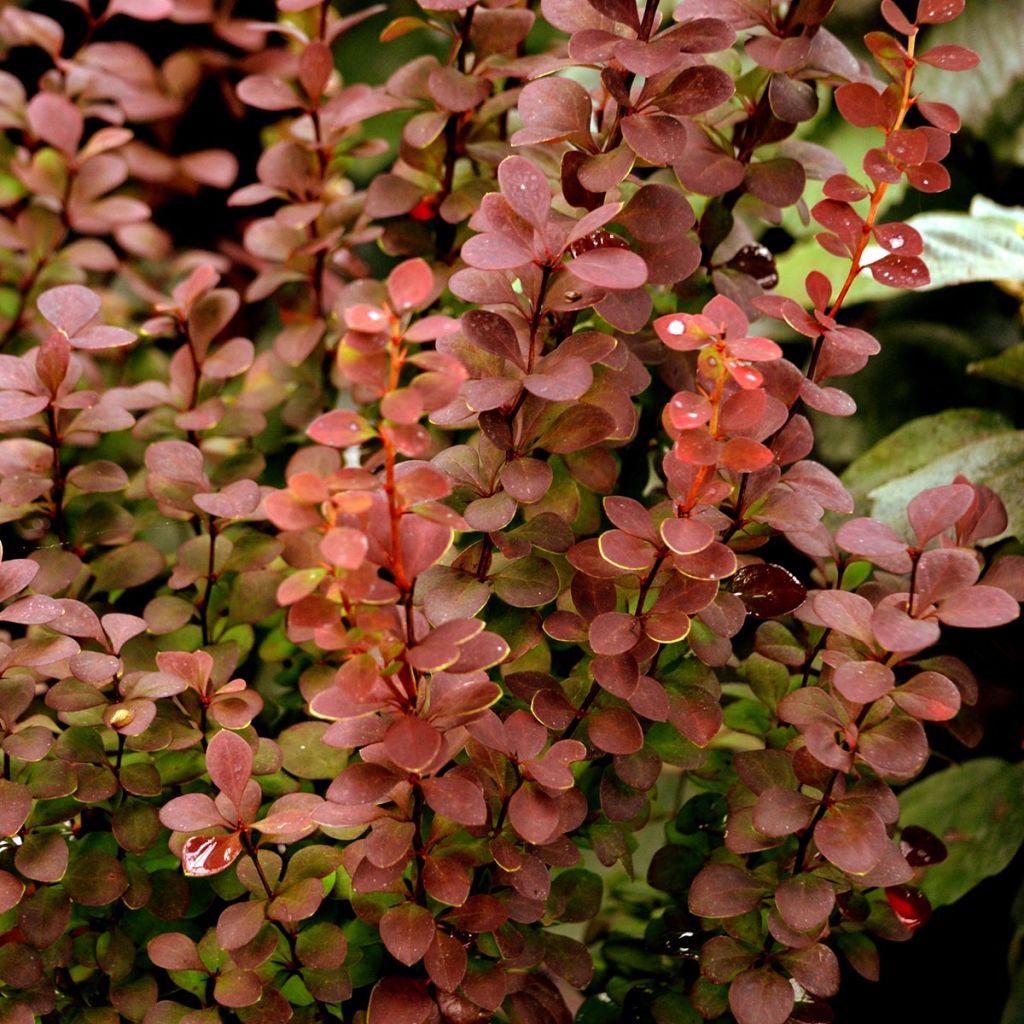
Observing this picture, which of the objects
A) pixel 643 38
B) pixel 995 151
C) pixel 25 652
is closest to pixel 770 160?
pixel 643 38

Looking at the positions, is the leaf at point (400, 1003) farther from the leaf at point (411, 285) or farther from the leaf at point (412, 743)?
the leaf at point (411, 285)

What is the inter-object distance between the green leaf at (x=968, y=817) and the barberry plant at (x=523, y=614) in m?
0.17

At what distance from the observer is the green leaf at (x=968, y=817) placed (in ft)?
2.50

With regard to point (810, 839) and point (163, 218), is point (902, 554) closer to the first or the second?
point (810, 839)

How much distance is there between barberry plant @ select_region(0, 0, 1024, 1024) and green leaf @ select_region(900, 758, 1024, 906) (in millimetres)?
168

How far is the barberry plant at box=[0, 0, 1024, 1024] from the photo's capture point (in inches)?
19.1

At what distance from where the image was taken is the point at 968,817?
2.63 feet

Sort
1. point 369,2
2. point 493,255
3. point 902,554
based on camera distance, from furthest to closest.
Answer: point 369,2, point 902,554, point 493,255

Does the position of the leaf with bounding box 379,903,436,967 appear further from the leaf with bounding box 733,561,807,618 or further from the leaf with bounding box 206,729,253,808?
the leaf with bounding box 733,561,807,618

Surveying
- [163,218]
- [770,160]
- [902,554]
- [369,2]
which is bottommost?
[163,218]

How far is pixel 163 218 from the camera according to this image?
4.02 feet

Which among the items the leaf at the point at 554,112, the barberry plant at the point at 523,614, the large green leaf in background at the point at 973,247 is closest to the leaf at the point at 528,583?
the barberry plant at the point at 523,614

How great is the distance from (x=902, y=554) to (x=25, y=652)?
449mm

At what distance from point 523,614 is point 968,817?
0.42 m
